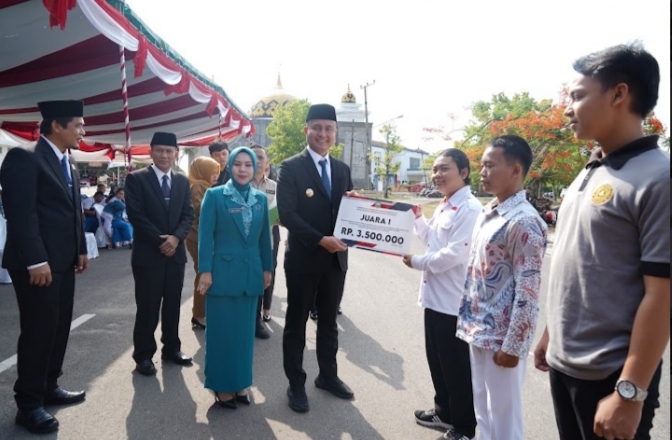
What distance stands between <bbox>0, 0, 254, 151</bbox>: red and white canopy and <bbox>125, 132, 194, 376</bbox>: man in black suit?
1.46 m

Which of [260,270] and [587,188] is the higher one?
[587,188]

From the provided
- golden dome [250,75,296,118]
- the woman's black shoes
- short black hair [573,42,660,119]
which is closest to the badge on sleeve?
short black hair [573,42,660,119]

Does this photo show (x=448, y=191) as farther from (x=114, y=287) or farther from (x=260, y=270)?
(x=114, y=287)

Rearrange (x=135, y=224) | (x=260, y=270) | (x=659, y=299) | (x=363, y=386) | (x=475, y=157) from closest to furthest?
1. (x=659, y=299)
2. (x=260, y=270)
3. (x=363, y=386)
4. (x=135, y=224)
5. (x=475, y=157)

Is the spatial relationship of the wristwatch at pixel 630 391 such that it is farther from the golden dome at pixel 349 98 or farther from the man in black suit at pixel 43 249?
the golden dome at pixel 349 98

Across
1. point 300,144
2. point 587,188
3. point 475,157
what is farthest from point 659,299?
point 300,144

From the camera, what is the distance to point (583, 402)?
1639 millimetres

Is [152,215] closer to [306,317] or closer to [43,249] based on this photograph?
[43,249]

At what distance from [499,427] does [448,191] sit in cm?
147

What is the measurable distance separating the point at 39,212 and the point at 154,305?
1.37 m

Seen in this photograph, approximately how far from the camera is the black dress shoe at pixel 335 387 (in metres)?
3.60

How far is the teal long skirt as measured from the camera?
11.2 feet

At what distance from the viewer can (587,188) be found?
1.63 m

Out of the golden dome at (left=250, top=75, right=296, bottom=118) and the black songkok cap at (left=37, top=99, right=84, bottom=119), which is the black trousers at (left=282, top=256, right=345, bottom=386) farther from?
the golden dome at (left=250, top=75, right=296, bottom=118)
